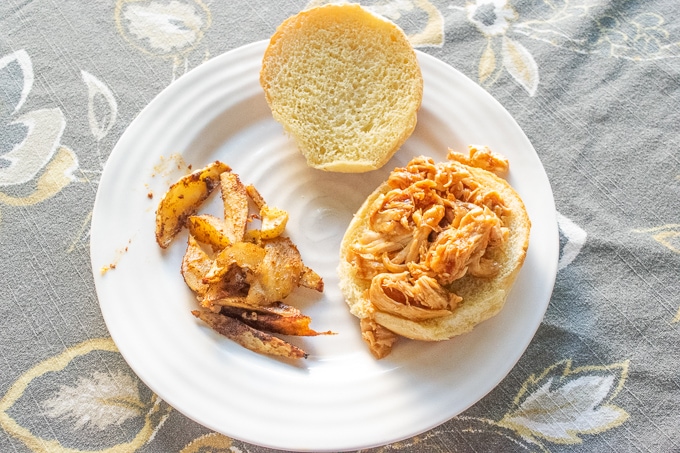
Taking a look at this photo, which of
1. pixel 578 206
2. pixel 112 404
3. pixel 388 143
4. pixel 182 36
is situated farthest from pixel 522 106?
pixel 112 404

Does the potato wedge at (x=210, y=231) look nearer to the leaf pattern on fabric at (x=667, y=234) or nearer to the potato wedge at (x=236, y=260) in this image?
the potato wedge at (x=236, y=260)

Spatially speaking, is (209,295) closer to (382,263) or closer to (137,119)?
(382,263)

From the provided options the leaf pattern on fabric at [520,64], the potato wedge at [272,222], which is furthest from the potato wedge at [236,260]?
the leaf pattern on fabric at [520,64]

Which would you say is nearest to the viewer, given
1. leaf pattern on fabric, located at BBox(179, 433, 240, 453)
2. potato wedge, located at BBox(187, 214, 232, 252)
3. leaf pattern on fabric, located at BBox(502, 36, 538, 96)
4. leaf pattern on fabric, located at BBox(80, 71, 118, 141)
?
leaf pattern on fabric, located at BBox(179, 433, 240, 453)

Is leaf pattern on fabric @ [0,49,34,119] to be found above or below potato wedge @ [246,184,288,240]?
above

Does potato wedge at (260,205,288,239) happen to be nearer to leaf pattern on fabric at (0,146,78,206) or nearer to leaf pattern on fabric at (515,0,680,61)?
leaf pattern on fabric at (0,146,78,206)

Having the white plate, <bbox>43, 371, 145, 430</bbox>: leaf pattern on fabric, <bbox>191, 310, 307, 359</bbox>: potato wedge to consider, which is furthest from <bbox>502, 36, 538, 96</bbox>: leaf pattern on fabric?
<bbox>43, 371, 145, 430</bbox>: leaf pattern on fabric

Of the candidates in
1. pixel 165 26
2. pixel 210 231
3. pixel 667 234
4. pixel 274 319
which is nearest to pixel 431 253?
pixel 274 319
